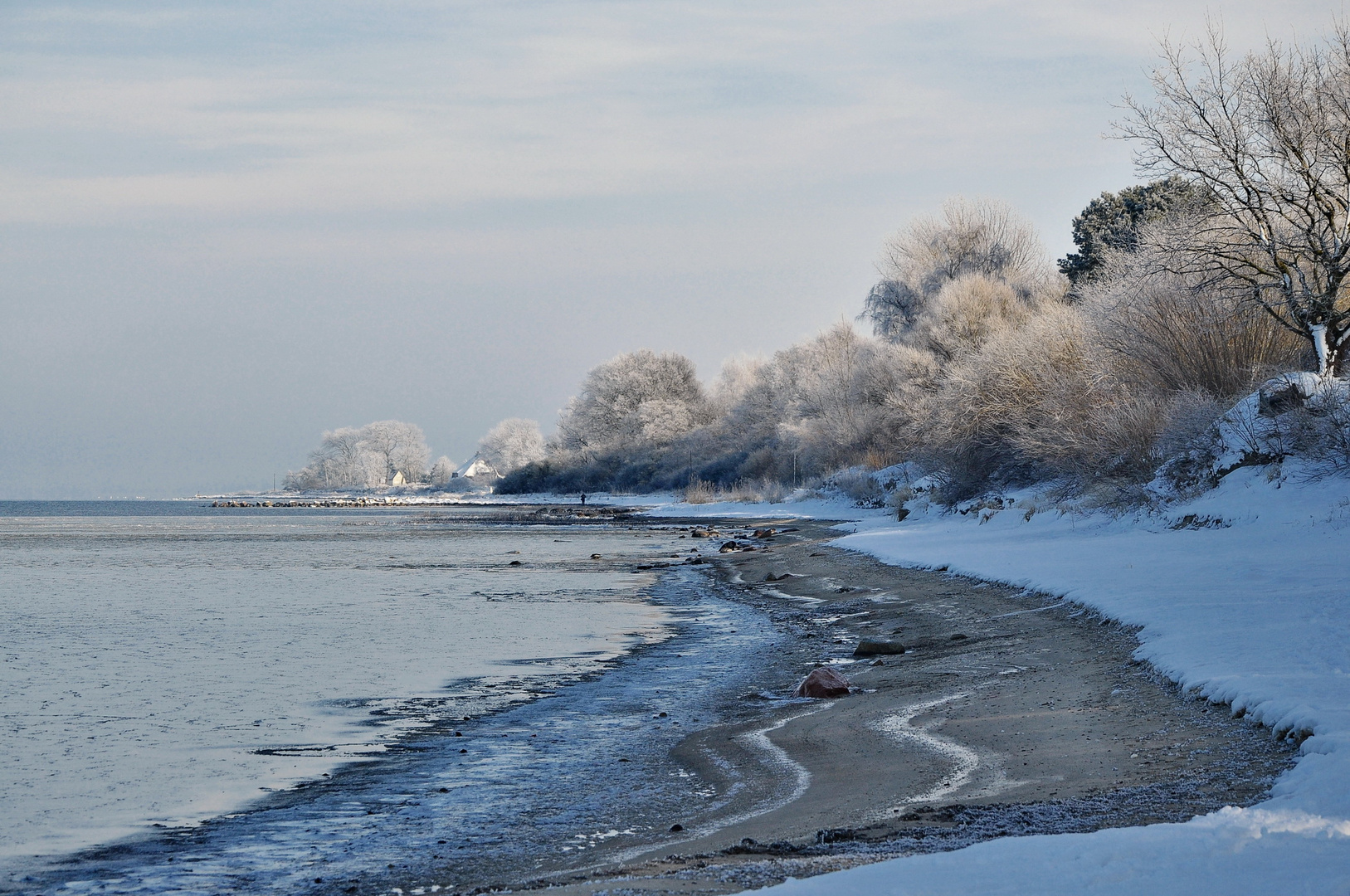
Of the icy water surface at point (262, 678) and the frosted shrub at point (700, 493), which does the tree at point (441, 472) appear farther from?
the icy water surface at point (262, 678)

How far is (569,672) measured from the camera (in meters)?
12.4

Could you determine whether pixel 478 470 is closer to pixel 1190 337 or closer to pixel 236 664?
pixel 1190 337

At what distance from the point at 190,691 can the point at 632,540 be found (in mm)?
28275

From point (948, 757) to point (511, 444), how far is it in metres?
118

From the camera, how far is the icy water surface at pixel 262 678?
705 cm

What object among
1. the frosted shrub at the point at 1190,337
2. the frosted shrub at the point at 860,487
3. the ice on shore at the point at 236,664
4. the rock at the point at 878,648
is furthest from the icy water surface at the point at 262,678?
the frosted shrub at the point at 860,487

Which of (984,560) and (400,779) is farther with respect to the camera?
(984,560)

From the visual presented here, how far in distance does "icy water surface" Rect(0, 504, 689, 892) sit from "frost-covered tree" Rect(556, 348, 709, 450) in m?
60.5

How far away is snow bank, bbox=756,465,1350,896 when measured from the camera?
4215 mm

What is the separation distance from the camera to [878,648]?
12852 millimetres

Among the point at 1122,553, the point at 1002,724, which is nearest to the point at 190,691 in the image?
the point at 1002,724

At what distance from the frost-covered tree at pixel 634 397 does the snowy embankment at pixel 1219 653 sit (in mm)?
68091

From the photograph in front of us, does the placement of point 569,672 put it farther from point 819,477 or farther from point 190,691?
point 819,477

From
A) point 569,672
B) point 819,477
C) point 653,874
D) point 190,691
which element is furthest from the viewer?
point 819,477
